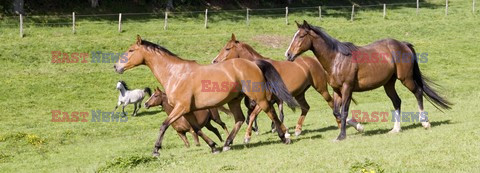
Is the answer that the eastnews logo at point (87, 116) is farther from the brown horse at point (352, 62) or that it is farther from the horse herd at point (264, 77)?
the brown horse at point (352, 62)

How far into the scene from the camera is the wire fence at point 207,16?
42.7 meters

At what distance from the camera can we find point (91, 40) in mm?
38781

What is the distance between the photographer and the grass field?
11.7 metres

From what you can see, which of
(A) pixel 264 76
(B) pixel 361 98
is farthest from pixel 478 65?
(A) pixel 264 76

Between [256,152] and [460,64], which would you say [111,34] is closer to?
[460,64]

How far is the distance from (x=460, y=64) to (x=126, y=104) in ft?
61.7

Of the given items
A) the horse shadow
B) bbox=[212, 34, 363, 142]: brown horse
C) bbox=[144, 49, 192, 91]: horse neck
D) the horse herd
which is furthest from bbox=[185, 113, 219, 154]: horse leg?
the horse shadow

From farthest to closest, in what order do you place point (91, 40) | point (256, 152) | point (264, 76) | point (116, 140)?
point (91, 40) → point (116, 140) → point (264, 76) → point (256, 152)

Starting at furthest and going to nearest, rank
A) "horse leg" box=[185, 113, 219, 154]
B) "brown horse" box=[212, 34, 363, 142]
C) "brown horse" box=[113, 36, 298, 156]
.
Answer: "brown horse" box=[212, 34, 363, 142], "horse leg" box=[185, 113, 219, 154], "brown horse" box=[113, 36, 298, 156]

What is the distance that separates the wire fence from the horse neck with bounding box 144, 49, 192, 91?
84.9 ft

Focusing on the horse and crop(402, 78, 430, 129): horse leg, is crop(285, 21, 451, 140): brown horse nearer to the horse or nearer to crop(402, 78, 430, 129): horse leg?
crop(402, 78, 430, 129): horse leg

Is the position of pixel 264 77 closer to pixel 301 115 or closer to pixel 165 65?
pixel 165 65

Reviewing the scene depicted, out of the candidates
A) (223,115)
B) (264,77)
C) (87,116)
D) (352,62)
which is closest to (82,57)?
(87,116)

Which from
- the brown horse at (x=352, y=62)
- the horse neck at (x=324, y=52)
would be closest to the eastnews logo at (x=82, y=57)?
the brown horse at (x=352, y=62)
